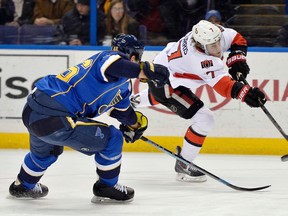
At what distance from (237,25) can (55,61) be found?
1.52m

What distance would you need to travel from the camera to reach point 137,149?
21.6 ft

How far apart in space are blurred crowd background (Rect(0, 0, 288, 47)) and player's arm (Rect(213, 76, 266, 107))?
1.65 metres

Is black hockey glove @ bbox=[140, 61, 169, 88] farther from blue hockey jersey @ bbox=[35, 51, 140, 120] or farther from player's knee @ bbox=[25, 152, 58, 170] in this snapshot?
player's knee @ bbox=[25, 152, 58, 170]

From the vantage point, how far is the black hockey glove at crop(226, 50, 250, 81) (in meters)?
5.26

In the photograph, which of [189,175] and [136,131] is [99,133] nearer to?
[136,131]

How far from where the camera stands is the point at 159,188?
4957 millimetres

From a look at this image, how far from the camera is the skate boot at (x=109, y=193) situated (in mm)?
4359

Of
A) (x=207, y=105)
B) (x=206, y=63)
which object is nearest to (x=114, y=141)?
(x=206, y=63)

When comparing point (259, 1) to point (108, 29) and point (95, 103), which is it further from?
point (95, 103)

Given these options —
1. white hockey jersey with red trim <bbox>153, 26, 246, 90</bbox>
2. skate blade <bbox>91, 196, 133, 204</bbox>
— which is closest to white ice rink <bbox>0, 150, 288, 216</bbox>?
skate blade <bbox>91, 196, 133, 204</bbox>

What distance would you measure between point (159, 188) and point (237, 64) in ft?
3.23

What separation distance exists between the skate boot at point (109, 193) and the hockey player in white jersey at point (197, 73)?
93 centimetres

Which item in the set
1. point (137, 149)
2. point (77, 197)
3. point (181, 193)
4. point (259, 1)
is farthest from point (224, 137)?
point (77, 197)

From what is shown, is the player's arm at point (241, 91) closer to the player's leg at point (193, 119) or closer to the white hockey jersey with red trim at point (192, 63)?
the white hockey jersey with red trim at point (192, 63)
